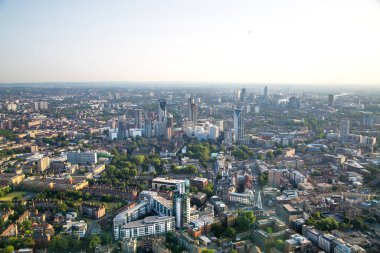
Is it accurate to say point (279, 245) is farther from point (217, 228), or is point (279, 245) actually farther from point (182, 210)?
point (182, 210)

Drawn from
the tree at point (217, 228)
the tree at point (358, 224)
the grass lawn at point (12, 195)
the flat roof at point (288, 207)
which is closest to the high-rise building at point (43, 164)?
the grass lawn at point (12, 195)

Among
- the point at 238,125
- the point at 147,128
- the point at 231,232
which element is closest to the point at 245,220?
the point at 231,232

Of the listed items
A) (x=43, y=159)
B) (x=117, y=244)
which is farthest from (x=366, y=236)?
(x=43, y=159)

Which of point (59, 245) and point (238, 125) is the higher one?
point (238, 125)

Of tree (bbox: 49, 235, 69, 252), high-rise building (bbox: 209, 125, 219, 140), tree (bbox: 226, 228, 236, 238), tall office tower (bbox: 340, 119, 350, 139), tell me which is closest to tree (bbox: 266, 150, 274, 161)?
high-rise building (bbox: 209, 125, 219, 140)

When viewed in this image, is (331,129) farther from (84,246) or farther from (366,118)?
(84,246)

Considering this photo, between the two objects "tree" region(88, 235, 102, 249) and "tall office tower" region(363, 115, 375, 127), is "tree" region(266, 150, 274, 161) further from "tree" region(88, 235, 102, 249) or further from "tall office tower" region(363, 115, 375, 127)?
"tree" region(88, 235, 102, 249)

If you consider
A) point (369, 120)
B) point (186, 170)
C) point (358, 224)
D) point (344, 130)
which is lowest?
point (186, 170)

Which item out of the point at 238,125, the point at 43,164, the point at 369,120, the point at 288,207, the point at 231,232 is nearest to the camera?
the point at 231,232
